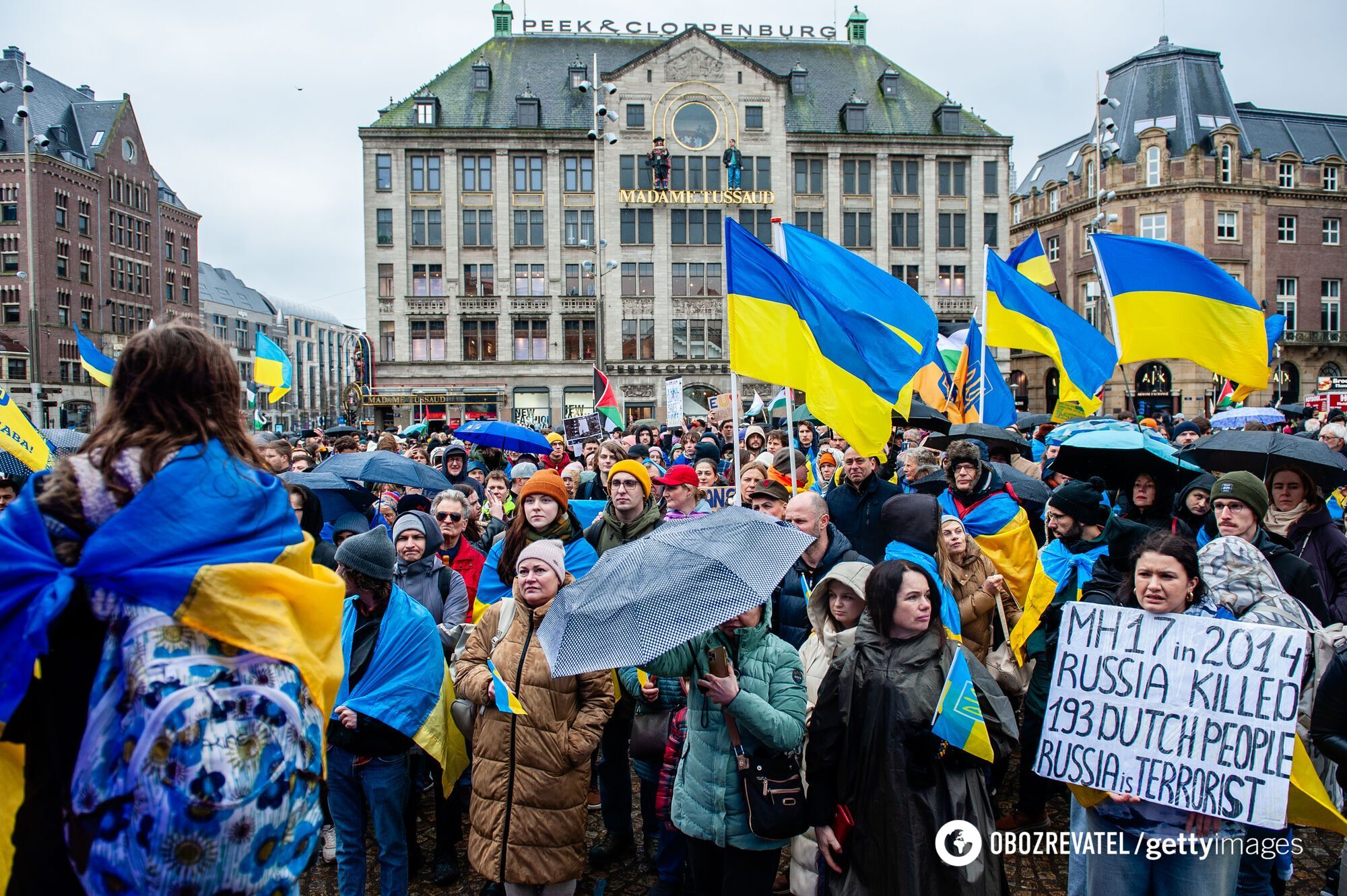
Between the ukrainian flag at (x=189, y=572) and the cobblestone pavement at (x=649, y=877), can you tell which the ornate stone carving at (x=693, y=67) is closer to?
the cobblestone pavement at (x=649, y=877)

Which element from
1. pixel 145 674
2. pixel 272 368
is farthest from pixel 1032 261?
pixel 145 674

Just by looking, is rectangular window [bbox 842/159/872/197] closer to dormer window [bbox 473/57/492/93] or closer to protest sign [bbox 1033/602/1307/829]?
dormer window [bbox 473/57/492/93]

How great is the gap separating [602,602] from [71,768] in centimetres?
163

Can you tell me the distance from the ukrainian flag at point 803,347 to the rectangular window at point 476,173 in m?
42.4

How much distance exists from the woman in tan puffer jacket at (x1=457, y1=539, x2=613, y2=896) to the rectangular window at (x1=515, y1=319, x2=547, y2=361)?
145ft

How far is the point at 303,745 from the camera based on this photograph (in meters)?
2.25

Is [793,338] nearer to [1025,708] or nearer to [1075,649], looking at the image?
[1025,708]

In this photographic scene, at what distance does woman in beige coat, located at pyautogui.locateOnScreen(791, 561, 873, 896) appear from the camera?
401cm

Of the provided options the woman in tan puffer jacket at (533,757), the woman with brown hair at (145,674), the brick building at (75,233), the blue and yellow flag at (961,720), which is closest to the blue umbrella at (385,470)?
the woman in tan puffer jacket at (533,757)

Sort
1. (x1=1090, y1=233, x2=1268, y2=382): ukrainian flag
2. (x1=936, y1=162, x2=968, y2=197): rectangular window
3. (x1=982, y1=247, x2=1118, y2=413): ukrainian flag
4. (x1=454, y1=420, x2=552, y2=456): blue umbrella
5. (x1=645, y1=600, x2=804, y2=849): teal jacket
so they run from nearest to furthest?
(x1=645, y1=600, x2=804, y2=849): teal jacket, (x1=1090, y1=233, x2=1268, y2=382): ukrainian flag, (x1=982, y1=247, x2=1118, y2=413): ukrainian flag, (x1=454, y1=420, x2=552, y2=456): blue umbrella, (x1=936, y1=162, x2=968, y2=197): rectangular window

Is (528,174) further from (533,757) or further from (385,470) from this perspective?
(533,757)

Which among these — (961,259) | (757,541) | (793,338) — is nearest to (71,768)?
(757,541)

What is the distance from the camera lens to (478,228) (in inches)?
1843

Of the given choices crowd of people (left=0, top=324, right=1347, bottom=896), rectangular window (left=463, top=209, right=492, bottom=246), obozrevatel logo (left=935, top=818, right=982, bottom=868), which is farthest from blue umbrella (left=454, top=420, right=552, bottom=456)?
rectangular window (left=463, top=209, right=492, bottom=246)
